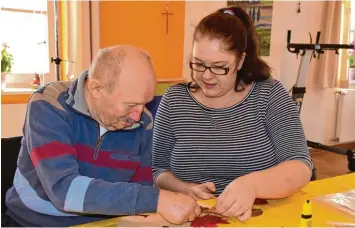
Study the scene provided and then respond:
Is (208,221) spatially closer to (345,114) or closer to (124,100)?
(124,100)

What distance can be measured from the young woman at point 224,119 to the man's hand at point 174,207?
0.31 meters

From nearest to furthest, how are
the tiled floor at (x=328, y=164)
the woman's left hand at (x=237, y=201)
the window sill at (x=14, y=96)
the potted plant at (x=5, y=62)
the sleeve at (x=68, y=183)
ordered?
1. the sleeve at (x=68, y=183)
2. the woman's left hand at (x=237, y=201)
3. the window sill at (x=14, y=96)
4. the potted plant at (x=5, y=62)
5. the tiled floor at (x=328, y=164)

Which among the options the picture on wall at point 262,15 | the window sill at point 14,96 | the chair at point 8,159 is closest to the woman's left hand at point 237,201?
the chair at point 8,159

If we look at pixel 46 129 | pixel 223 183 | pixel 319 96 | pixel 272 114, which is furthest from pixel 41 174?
pixel 319 96

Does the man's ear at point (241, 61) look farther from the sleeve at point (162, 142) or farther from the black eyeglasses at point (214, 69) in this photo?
the sleeve at point (162, 142)

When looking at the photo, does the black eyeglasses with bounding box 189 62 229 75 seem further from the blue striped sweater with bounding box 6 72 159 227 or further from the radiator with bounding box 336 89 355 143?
the radiator with bounding box 336 89 355 143

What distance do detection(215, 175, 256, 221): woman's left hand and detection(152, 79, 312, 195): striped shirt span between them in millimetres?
278

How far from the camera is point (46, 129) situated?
967 mm

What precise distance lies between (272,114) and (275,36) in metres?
3.04

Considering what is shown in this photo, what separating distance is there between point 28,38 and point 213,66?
7.35 feet

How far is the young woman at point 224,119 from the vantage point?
1.30 m

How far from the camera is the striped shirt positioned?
133cm

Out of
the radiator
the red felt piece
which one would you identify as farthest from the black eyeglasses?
the radiator

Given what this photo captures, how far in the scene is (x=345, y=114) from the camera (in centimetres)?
469
